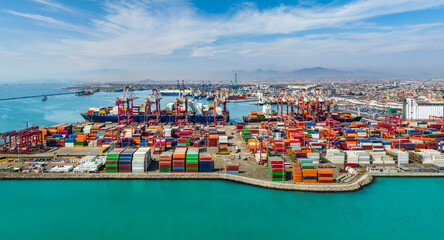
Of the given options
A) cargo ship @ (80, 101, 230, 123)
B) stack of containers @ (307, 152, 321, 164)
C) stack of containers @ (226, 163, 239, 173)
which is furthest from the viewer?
cargo ship @ (80, 101, 230, 123)

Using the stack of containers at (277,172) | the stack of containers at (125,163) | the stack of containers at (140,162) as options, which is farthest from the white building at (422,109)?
the stack of containers at (125,163)

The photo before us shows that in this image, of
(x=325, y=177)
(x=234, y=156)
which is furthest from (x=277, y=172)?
(x=234, y=156)

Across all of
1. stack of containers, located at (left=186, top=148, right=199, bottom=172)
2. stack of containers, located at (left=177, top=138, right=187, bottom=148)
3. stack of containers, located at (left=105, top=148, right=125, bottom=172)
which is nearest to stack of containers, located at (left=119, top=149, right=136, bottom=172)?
stack of containers, located at (left=105, top=148, right=125, bottom=172)

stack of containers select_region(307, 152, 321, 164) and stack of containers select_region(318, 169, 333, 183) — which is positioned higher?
stack of containers select_region(307, 152, 321, 164)

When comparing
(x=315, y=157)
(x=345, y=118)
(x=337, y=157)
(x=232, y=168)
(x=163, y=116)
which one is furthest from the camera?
(x=345, y=118)

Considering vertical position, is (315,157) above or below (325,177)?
above

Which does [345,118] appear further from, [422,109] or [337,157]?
[337,157]

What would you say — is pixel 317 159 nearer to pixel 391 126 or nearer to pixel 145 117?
pixel 391 126

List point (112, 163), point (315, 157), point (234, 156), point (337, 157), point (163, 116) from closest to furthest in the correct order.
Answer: point (112, 163)
point (315, 157)
point (337, 157)
point (234, 156)
point (163, 116)

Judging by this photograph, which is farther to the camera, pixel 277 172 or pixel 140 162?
pixel 140 162

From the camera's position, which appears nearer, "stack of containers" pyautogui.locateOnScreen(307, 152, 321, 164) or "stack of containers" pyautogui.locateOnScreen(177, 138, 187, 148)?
"stack of containers" pyautogui.locateOnScreen(307, 152, 321, 164)

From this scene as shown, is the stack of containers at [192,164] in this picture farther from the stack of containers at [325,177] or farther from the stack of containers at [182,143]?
the stack of containers at [325,177]

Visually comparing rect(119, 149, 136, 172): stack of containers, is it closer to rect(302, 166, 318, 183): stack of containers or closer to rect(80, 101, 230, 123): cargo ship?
rect(302, 166, 318, 183): stack of containers
